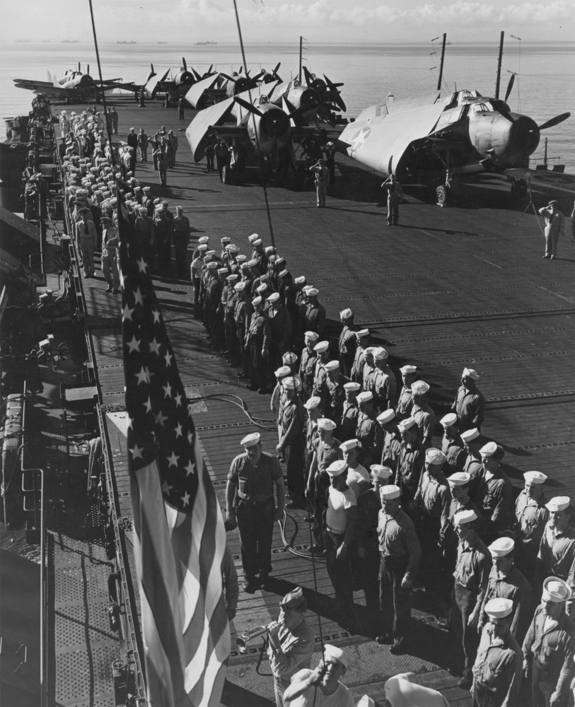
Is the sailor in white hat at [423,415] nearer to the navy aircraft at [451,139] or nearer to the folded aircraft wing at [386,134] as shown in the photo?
the navy aircraft at [451,139]

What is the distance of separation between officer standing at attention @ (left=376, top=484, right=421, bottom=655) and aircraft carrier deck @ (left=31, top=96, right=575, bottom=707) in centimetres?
18

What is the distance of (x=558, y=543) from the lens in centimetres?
651

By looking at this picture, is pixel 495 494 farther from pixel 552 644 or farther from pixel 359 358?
pixel 359 358

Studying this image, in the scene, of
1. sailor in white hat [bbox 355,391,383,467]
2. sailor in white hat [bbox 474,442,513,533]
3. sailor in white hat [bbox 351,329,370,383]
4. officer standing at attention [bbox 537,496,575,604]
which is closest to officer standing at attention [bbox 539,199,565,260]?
sailor in white hat [bbox 351,329,370,383]

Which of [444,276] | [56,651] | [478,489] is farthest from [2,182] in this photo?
[478,489]

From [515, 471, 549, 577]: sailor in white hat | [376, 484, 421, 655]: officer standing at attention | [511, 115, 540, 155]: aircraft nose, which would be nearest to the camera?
[376, 484, 421, 655]: officer standing at attention

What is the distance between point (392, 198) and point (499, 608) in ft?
53.6

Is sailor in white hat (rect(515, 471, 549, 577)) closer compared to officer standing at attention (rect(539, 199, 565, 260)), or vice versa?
sailor in white hat (rect(515, 471, 549, 577))

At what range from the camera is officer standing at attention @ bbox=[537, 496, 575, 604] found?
641cm

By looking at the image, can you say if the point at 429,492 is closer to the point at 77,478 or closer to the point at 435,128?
the point at 77,478

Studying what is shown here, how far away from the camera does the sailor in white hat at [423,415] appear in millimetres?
8620

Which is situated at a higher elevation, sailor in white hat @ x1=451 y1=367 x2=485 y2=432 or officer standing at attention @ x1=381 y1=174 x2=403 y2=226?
officer standing at attention @ x1=381 y1=174 x2=403 y2=226

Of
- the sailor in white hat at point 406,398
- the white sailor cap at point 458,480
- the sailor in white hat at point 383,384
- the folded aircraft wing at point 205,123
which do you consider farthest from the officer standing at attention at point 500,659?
the folded aircraft wing at point 205,123

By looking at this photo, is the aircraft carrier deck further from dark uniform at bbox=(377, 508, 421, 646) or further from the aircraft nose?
the aircraft nose
